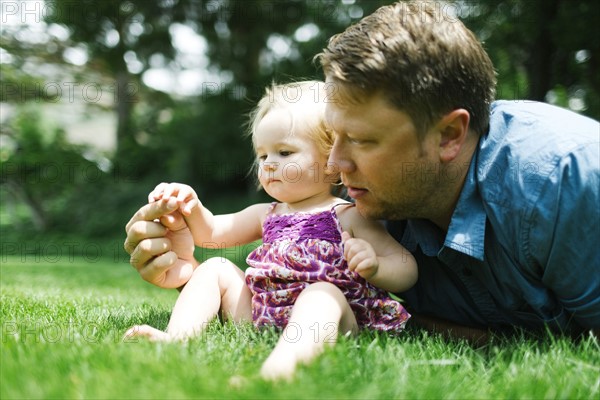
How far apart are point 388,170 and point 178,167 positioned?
40.7ft

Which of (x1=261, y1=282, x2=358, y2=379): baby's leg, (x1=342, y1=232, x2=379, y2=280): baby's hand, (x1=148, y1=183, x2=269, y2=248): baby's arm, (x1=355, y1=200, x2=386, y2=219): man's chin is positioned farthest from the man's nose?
(x1=148, y1=183, x2=269, y2=248): baby's arm

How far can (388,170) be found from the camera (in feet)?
7.49

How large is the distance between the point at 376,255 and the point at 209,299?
27.6 inches

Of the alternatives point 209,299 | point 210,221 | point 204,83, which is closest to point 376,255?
point 209,299

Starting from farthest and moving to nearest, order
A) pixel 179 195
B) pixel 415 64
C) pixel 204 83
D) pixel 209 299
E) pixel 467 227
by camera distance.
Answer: pixel 204 83, pixel 179 195, pixel 209 299, pixel 467 227, pixel 415 64

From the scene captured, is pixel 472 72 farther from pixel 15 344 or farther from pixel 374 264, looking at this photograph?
pixel 15 344

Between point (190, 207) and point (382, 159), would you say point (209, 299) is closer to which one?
point (190, 207)

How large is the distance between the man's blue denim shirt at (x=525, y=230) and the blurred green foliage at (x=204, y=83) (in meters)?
8.30

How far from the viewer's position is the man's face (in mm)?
2213

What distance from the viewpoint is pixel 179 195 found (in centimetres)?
260

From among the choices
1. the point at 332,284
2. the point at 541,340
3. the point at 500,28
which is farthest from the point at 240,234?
the point at 500,28

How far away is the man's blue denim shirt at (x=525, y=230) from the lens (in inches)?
82.7

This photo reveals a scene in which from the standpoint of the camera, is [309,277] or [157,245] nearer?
[309,277]

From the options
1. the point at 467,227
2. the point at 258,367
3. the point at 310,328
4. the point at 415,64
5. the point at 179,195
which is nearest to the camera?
the point at 258,367
